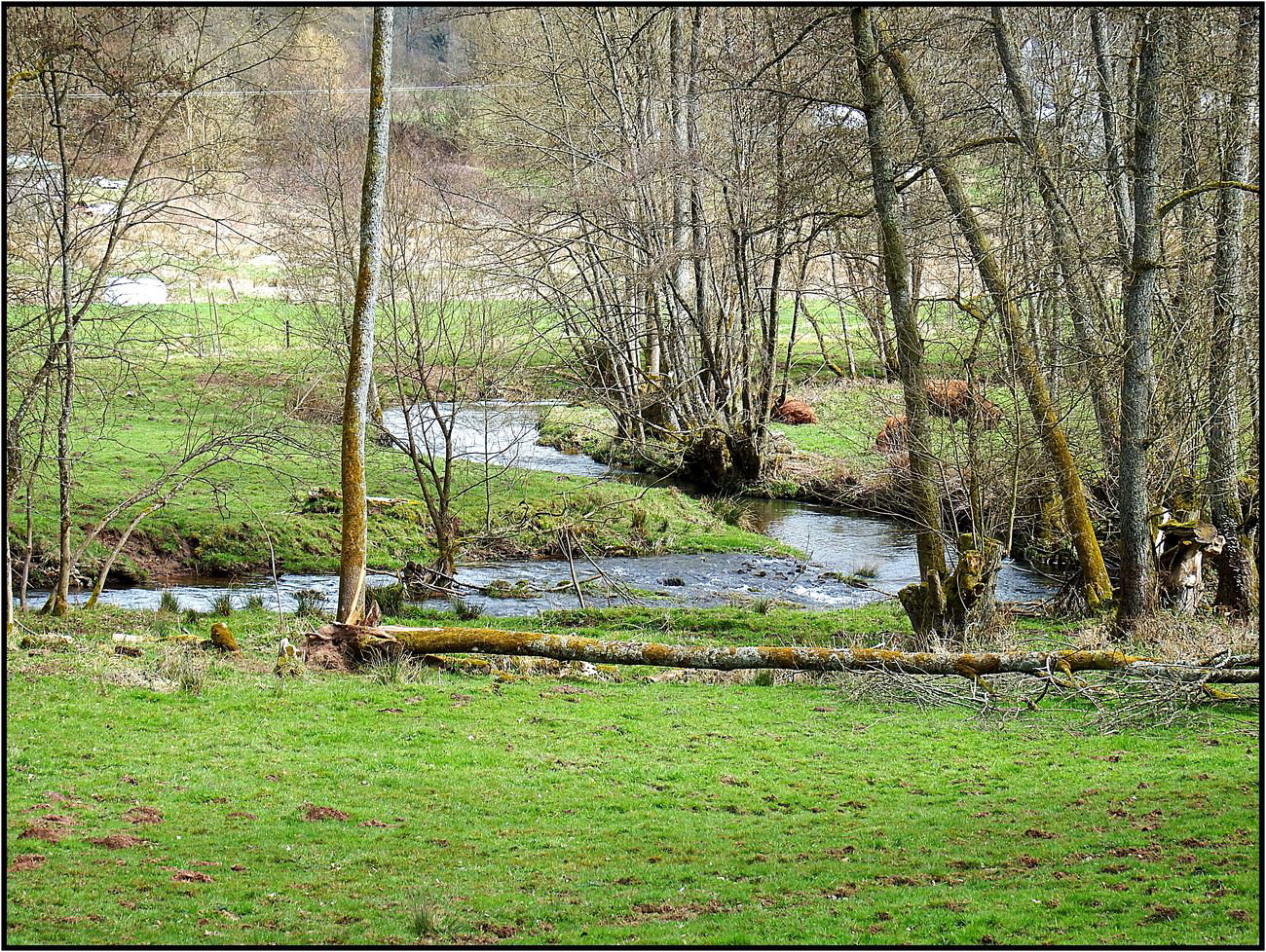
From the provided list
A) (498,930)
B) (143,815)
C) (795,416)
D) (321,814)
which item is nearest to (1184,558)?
(321,814)

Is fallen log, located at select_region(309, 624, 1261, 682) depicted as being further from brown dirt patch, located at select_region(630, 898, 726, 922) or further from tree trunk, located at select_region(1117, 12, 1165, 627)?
brown dirt patch, located at select_region(630, 898, 726, 922)

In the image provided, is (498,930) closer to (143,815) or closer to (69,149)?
(143,815)

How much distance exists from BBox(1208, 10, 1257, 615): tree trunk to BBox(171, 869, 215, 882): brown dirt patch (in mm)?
14014

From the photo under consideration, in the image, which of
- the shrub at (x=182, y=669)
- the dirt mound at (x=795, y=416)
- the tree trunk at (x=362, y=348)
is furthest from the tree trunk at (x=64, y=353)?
the dirt mound at (x=795, y=416)

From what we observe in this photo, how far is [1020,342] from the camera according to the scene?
50.5 feet

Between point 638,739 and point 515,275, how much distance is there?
14797mm

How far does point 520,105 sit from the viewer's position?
3062cm

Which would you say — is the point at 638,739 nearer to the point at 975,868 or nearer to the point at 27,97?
the point at 975,868

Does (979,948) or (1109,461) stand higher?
(1109,461)

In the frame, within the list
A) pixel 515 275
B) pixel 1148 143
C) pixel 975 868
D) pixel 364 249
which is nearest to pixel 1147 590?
pixel 1148 143

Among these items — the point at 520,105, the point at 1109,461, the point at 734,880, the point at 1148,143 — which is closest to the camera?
the point at 734,880

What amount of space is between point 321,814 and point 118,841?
1427 millimetres

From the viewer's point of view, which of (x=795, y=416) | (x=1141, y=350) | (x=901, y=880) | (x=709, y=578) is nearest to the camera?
(x=901, y=880)

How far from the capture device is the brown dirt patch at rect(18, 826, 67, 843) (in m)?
7.08
